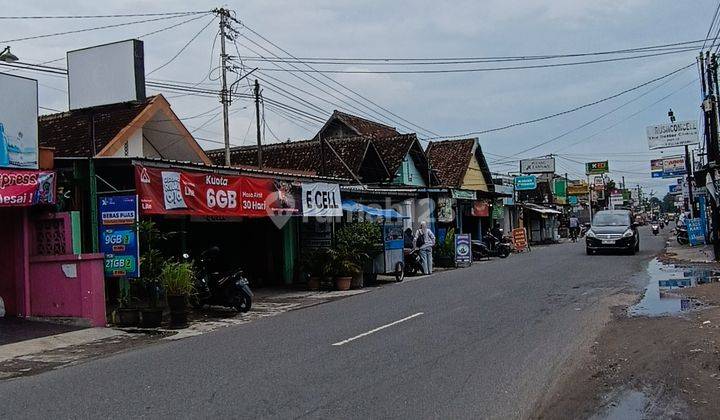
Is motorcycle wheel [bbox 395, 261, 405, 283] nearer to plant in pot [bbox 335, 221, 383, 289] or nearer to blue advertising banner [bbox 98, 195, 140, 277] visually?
plant in pot [bbox 335, 221, 383, 289]

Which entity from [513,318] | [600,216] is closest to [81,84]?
[513,318]

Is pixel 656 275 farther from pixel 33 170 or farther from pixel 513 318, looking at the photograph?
pixel 33 170

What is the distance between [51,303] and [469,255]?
1774 cm

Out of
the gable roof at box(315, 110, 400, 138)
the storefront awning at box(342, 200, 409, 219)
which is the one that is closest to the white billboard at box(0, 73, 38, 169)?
the storefront awning at box(342, 200, 409, 219)

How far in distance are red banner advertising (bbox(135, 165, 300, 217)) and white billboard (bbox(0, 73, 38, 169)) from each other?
199 cm

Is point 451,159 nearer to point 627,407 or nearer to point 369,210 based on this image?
point 369,210

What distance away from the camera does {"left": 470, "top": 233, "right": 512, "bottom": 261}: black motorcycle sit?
31141mm

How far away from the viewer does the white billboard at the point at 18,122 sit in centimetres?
1235

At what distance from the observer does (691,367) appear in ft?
24.6

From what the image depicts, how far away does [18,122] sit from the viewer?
1268 centimetres

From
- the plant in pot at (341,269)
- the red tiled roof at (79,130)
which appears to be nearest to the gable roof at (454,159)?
the red tiled roof at (79,130)

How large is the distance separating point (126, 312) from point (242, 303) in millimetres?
2623

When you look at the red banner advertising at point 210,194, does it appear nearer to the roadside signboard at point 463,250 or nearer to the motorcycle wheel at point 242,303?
the motorcycle wheel at point 242,303

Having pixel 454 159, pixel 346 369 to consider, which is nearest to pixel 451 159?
pixel 454 159
